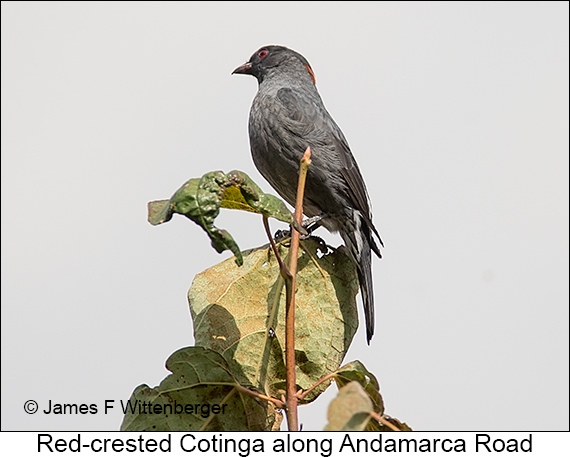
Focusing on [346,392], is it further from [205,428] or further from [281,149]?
[281,149]

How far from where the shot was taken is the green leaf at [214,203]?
205cm

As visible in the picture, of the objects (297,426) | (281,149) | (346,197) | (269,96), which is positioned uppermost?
(269,96)

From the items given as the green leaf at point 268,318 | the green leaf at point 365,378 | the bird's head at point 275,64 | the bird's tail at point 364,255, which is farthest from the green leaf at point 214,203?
the bird's head at point 275,64

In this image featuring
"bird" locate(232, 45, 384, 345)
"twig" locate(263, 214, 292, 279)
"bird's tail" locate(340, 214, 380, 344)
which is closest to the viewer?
"twig" locate(263, 214, 292, 279)

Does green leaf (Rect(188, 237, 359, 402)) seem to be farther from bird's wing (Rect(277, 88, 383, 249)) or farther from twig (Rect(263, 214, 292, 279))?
bird's wing (Rect(277, 88, 383, 249))

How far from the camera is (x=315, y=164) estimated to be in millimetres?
5145

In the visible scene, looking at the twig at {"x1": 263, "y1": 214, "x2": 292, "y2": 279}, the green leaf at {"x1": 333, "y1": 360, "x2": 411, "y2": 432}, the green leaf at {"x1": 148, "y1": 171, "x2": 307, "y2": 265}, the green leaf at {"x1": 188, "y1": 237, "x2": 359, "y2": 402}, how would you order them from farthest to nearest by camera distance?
the green leaf at {"x1": 188, "y1": 237, "x2": 359, "y2": 402}
the green leaf at {"x1": 333, "y1": 360, "x2": 411, "y2": 432}
the twig at {"x1": 263, "y1": 214, "x2": 292, "y2": 279}
the green leaf at {"x1": 148, "y1": 171, "x2": 307, "y2": 265}

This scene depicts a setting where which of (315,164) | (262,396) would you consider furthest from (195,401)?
(315,164)

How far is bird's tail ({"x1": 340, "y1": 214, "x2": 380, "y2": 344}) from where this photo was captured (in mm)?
4582

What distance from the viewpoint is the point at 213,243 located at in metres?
2.04

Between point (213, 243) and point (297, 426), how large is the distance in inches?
25.1

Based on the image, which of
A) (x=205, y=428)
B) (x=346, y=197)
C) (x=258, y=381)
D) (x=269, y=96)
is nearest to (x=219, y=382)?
(x=205, y=428)

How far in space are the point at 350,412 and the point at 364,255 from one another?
9.92ft

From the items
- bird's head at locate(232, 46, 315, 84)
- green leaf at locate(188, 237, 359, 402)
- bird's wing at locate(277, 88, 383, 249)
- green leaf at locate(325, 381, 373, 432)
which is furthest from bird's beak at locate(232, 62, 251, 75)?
green leaf at locate(325, 381, 373, 432)
